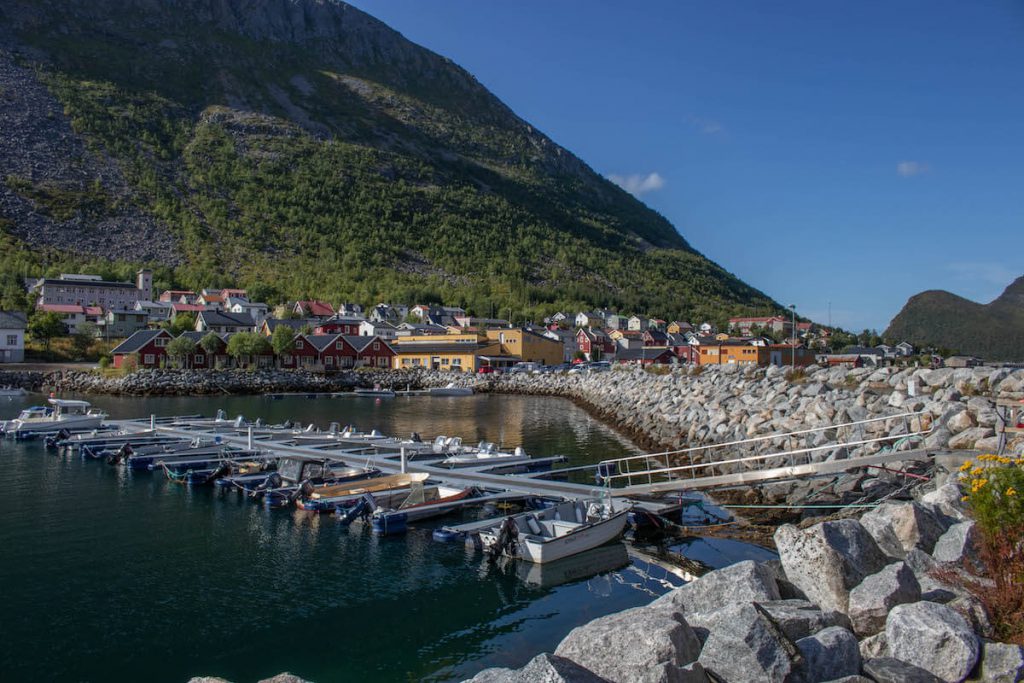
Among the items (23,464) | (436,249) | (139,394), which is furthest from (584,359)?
(23,464)

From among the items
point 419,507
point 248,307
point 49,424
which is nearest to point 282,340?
point 248,307

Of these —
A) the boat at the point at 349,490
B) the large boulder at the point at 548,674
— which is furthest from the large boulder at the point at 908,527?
the boat at the point at 349,490

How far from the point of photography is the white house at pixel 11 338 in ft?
262

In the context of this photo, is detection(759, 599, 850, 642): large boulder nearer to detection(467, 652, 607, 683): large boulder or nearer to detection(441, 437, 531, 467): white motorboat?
detection(467, 652, 607, 683): large boulder

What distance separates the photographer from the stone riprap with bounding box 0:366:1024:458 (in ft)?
68.6

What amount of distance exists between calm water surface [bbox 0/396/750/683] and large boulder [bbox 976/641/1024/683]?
6.86 m

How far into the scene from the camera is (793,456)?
23.3 metres

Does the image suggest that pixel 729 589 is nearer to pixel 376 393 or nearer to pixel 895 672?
pixel 895 672

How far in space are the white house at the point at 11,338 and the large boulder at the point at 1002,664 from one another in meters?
94.6

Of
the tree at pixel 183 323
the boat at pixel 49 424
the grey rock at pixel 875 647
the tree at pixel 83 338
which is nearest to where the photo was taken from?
the grey rock at pixel 875 647

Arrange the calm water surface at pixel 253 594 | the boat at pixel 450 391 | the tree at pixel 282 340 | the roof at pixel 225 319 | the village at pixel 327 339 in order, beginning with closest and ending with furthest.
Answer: the calm water surface at pixel 253 594 → the boat at pixel 450 391 → the village at pixel 327 339 → the tree at pixel 282 340 → the roof at pixel 225 319

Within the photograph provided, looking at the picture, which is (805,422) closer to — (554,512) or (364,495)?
(554,512)

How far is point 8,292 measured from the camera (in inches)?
3890

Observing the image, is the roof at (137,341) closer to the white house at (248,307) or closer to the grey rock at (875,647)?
the white house at (248,307)
